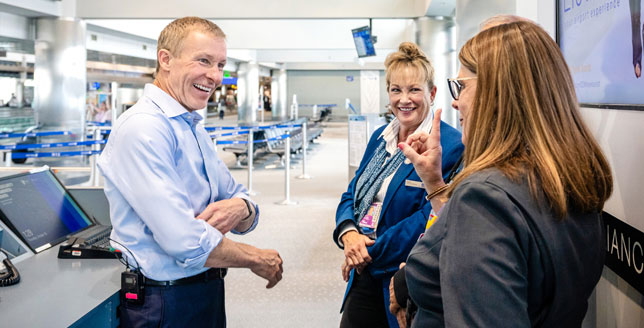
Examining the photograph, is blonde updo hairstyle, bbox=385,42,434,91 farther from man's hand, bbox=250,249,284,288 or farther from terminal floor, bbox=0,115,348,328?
terminal floor, bbox=0,115,348,328

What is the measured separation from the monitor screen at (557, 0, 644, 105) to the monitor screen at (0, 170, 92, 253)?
2.21 m

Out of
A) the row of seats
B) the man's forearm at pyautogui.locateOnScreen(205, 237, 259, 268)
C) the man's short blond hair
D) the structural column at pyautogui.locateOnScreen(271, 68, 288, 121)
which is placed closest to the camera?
the man's forearm at pyautogui.locateOnScreen(205, 237, 259, 268)

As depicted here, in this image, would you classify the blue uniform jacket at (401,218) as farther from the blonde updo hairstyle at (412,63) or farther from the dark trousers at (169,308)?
the dark trousers at (169,308)

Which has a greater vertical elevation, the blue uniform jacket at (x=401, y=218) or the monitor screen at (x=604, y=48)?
the monitor screen at (x=604, y=48)

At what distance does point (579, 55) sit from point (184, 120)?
4.54 feet

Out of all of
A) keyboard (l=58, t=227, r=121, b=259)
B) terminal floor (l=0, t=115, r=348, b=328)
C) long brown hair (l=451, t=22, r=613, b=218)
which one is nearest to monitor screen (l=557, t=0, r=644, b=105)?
long brown hair (l=451, t=22, r=613, b=218)

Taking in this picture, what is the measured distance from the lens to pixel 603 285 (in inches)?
68.4

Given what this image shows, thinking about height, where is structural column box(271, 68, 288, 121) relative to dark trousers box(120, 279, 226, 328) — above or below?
above

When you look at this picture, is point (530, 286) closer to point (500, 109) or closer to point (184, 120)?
point (500, 109)

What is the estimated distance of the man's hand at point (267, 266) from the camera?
1.93 meters

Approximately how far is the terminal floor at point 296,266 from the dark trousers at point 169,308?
6.22 ft

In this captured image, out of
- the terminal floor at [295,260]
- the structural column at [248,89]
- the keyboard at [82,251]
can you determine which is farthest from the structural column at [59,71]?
the structural column at [248,89]

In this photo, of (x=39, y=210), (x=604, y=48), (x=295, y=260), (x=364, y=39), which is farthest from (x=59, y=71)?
(x=604, y=48)

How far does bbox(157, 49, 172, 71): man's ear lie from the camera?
1.86 m
